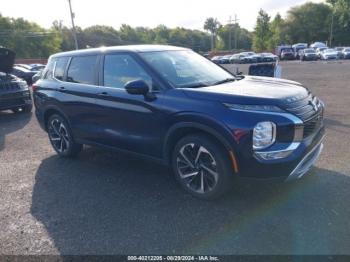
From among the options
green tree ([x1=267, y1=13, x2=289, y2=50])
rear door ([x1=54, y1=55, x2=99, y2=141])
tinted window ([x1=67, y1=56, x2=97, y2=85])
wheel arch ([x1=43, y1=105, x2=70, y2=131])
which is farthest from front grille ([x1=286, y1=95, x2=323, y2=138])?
green tree ([x1=267, y1=13, x2=289, y2=50])

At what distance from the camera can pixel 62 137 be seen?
5969mm

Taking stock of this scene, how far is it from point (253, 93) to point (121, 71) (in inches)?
73.8

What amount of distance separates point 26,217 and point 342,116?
676cm

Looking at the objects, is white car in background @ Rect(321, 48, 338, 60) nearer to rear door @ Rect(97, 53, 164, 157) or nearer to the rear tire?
the rear tire

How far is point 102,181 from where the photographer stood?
16.0 feet

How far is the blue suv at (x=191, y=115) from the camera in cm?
354

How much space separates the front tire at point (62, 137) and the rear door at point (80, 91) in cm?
25

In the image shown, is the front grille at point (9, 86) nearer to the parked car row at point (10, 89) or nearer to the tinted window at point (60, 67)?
the parked car row at point (10, 89)

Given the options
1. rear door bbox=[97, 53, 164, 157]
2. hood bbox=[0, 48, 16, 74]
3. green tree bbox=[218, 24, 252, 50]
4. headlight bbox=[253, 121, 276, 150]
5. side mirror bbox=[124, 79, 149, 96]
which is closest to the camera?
headlight bbox=[253, 121, 276, 150]

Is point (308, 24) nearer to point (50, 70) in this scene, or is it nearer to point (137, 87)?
point (50, 70)

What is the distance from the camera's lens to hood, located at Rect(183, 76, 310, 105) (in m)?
3.62

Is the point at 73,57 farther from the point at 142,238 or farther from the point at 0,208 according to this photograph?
the point at 142,238

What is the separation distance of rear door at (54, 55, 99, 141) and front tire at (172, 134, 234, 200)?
5.39 ft

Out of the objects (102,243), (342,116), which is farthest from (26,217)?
(342,116)
